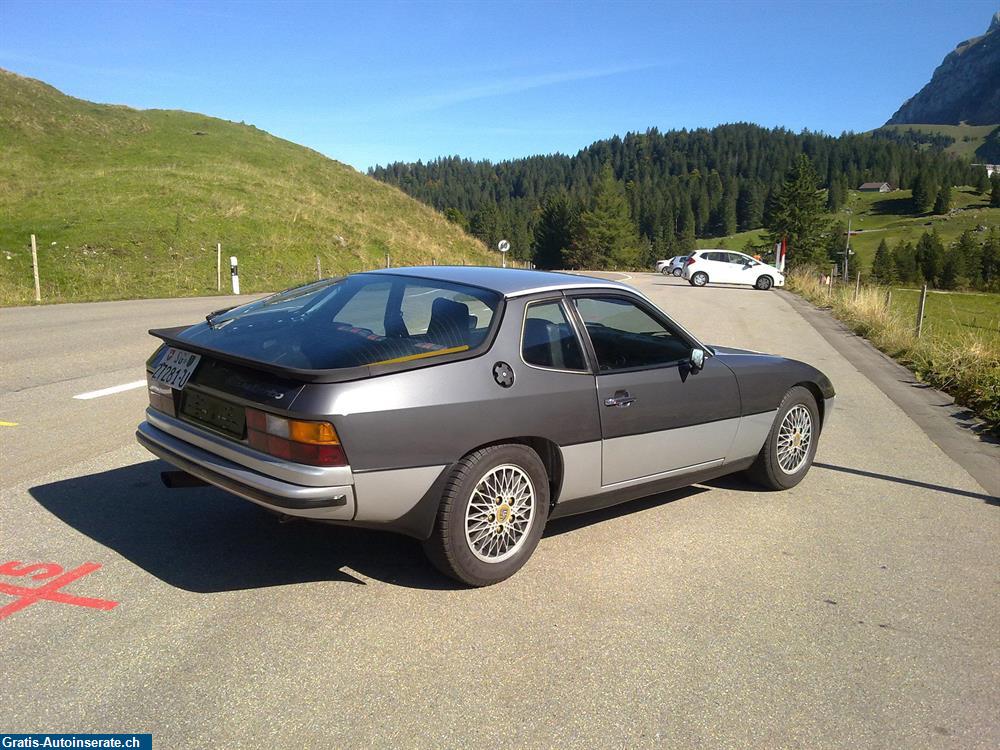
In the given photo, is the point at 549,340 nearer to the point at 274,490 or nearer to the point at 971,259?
the point at 274,490

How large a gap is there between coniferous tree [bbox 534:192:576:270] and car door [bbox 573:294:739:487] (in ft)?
381

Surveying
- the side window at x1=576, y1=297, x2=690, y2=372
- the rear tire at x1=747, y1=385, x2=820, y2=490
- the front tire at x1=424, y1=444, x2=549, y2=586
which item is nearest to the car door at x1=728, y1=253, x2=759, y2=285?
the rear tire at x1=747, y1=385, x2=820, y2=490

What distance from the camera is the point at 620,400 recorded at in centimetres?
427

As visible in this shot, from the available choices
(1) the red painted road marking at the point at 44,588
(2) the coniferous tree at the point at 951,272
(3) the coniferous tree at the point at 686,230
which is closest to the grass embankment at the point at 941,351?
(1) the red painted road marking at the point at 44,588

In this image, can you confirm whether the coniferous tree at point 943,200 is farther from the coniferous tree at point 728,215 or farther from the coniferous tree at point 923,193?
the coniferous tree at point 728,215

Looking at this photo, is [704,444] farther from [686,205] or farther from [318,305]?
[686,205]

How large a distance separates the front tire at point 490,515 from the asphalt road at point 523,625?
A: 0.14 metres

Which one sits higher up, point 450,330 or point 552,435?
point 450,330

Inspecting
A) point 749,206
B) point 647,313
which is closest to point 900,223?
point 749,206

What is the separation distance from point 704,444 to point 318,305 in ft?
8.03

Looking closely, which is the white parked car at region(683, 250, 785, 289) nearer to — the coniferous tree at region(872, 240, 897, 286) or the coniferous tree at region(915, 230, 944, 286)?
the coniferous tree at region(872, 240, 897, 286)

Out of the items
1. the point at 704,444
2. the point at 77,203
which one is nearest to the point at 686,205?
the point at 77,203

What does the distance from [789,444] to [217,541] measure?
3.82 m

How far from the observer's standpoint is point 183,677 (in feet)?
9.54
